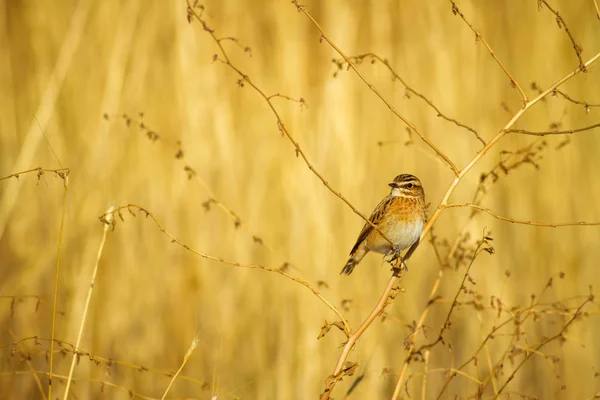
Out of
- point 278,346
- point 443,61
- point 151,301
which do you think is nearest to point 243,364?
point 278,346

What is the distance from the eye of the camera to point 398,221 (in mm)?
4617

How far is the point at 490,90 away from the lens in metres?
6.52

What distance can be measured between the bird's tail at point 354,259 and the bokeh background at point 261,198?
0.25m

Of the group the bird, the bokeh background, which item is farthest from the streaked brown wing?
the bokeh background

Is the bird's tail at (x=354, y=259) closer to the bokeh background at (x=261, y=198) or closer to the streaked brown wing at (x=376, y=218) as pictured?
the streaked brown wing at (x=376, y=218)

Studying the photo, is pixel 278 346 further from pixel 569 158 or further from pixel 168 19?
pixel 168 19

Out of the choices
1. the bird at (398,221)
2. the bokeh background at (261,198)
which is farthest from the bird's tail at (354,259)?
the bokeh background at (261,198)

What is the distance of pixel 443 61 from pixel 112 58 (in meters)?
2.71

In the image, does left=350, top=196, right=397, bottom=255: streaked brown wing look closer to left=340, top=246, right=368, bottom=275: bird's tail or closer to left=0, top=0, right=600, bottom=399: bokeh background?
left=340, top=246, right=368, bottom=275: bird's tail

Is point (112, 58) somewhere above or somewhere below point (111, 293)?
above

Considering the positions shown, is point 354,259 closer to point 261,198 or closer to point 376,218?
point 376,218

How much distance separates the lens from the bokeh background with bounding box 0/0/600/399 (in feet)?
17.0

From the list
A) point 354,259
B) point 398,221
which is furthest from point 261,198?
point 398,221

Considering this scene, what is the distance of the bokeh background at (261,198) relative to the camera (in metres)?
5.18
